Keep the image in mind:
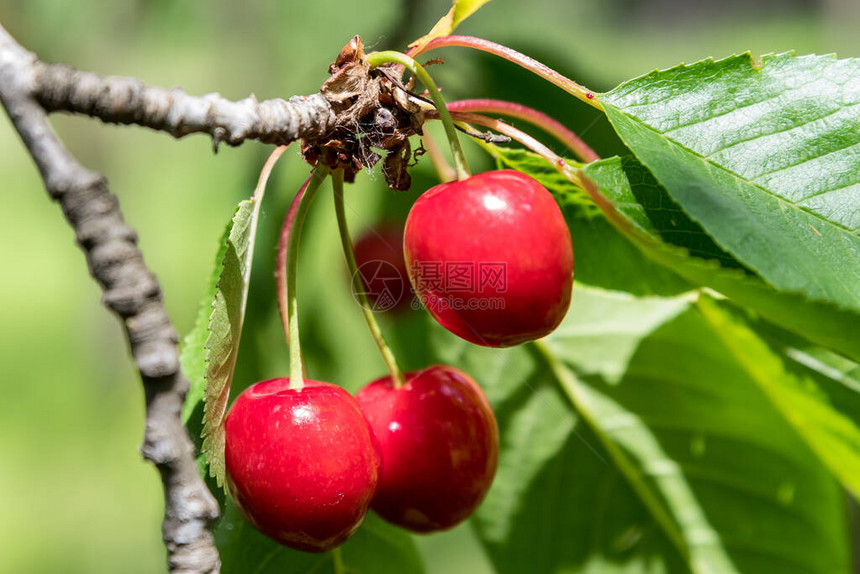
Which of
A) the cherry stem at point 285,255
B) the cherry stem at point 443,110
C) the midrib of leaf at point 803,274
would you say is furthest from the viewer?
the cherry stem at point 285,255

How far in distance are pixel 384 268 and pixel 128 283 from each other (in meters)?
0.74

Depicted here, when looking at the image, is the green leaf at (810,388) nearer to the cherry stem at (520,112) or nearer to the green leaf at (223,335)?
the cherry stem at (520,112)

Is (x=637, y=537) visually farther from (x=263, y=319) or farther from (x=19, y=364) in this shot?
(x=19, y=364)

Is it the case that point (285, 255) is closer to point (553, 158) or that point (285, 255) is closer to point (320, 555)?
point (553, 158)

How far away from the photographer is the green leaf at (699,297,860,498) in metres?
1.04

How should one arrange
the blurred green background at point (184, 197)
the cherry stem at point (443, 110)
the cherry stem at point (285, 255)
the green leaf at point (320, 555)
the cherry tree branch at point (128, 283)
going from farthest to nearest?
1. the blurred green background at point (184, 197)
2. the green leaf at point (320, 555)
3. the cherry stem at point (285, 255)
4. the cherry stem at point (443, 110)
5. the cherry tree branch at point (128, 283)

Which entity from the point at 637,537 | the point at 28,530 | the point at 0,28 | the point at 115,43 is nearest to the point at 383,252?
the point at 637,537

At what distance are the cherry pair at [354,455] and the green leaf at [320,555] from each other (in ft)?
0.69

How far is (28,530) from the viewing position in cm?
316

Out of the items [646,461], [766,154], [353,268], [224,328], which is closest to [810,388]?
[646,461]

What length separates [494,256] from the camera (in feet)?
2.16

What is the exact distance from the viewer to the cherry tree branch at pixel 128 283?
1.64 feet

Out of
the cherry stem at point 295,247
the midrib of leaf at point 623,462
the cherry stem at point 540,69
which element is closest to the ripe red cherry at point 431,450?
the cherry stem at point 295,247

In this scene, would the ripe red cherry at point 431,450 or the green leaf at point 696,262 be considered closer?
the green leaf at point 696,262
